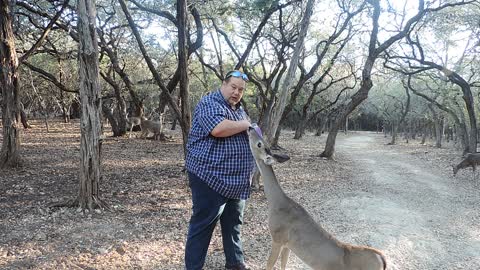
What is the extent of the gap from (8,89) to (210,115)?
726cm

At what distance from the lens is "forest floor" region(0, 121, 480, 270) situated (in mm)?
4934

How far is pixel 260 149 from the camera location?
3.77 m

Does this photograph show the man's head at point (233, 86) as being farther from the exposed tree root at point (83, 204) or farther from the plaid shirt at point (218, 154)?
the exposed tree root at point (83, 204)

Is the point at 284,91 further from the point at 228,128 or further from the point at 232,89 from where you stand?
the point at 228,128

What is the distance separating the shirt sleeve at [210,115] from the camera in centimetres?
373

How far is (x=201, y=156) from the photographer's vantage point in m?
3.86

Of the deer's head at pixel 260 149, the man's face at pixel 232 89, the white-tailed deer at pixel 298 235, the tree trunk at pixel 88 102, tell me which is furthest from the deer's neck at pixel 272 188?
the tree trunk at pixel 88 102

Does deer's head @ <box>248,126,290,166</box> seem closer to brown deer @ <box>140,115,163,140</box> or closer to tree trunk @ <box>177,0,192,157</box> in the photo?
tree trunk @ <box>177,0,192,157</box>

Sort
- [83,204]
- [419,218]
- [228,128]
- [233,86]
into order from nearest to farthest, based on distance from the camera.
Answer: [228,128]
[233,86]
[83,204]
[419,218]

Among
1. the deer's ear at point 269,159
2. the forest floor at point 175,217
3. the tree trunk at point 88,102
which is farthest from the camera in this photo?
the tree trunk at point 88,102

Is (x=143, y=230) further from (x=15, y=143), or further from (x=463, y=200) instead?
(x=463, y=200)

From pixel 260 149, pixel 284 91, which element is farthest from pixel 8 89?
pixel 260 149

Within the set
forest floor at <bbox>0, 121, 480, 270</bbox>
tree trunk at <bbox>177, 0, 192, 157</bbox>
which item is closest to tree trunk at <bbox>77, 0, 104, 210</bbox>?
forest floor at <bbox>0, 121, 480, 270</bbox>

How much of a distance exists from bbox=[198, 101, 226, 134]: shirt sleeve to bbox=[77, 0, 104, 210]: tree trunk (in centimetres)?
305
